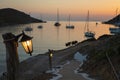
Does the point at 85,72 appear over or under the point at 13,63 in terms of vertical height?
under

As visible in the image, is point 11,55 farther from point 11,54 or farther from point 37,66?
point 37,66

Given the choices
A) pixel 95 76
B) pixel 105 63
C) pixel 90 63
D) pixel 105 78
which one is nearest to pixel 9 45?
pixel 105 78

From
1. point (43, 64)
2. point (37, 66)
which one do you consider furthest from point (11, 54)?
point (37, 66)

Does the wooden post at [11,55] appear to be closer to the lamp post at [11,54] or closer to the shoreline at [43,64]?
the lamp post at [11,54]

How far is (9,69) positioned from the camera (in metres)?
8.21

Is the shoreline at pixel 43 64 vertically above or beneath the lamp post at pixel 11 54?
beneath

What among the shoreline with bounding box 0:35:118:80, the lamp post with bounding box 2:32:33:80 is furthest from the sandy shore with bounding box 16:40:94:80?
the lamp post with bounding box 2:32:33:80

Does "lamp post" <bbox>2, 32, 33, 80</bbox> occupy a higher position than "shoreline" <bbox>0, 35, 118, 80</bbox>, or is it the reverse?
"lamp post" <bbox>2, 32, 33, 80</bbox>

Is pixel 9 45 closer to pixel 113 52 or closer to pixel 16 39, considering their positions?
pixel 16 39

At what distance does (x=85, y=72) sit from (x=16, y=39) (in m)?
15.4

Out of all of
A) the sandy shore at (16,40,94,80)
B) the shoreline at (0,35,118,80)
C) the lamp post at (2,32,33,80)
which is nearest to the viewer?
the lamp post at (2,32,33,80)

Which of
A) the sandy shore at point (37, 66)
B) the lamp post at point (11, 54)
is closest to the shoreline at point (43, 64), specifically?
the sandy shore at point (37, 66)

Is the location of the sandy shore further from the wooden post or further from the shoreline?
the wooden post

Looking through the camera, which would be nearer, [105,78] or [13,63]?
[13,63]
